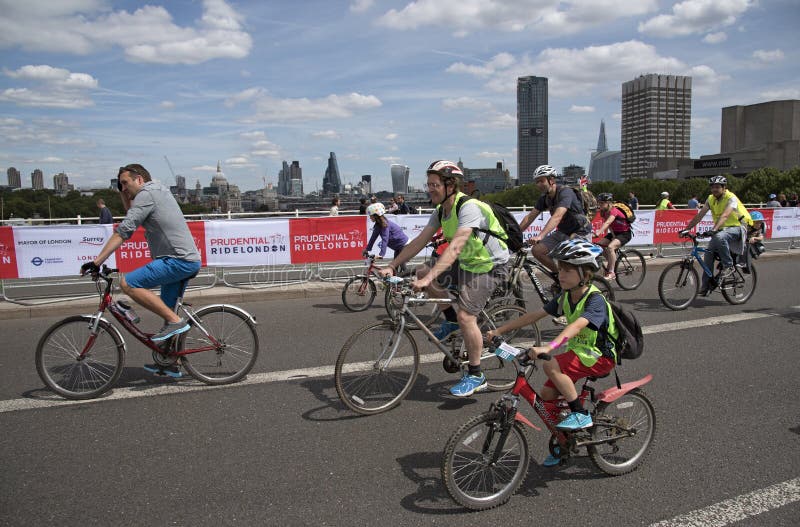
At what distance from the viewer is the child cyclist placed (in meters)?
3.43

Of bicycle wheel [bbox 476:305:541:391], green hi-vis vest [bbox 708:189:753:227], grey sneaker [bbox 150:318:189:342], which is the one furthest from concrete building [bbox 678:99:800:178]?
grey sneaker [bbox 150:318:189:342]

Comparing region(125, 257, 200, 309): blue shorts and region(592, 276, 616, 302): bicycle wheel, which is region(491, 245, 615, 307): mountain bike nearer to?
region(592, 276, 616, 302): bicycle wheel

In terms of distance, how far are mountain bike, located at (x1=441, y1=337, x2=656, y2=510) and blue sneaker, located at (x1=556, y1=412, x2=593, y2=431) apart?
61mm

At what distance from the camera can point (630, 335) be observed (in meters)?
3.46

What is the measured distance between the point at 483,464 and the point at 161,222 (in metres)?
3.59

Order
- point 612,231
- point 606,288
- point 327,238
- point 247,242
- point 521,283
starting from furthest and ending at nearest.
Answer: point 327,238 < point 247,242 < point 612,231 < point 606,288 < point 521,283

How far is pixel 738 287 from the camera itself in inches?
360

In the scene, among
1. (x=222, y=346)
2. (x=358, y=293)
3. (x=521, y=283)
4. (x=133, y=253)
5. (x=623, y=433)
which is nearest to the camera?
(x=623, y=433)

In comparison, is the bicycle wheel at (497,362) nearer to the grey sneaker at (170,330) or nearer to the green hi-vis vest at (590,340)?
the green hi-vis vest at (590,340)

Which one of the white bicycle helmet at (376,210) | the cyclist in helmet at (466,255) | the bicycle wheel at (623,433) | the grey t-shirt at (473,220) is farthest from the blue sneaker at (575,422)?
the white bicycle helmet at (376,210)

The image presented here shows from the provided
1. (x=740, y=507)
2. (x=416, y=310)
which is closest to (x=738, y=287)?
(x=416, y=310)

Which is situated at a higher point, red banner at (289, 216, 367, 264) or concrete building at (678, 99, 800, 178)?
concrete building at (678, 99, 800, 178)

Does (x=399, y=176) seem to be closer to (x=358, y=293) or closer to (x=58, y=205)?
(x=58, y=205)

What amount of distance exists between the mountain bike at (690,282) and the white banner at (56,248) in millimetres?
9714
